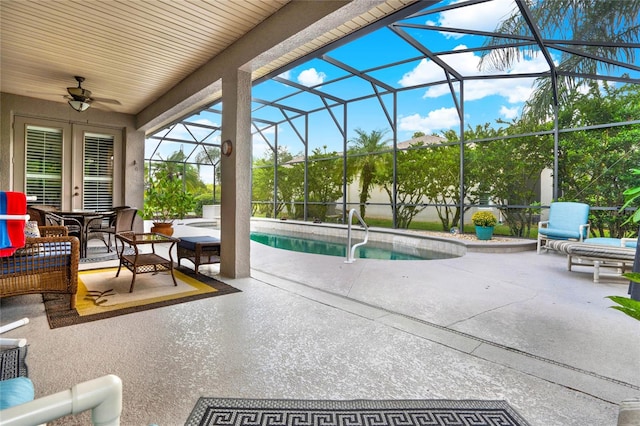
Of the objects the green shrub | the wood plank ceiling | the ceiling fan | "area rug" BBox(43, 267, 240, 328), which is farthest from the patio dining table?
the green shrub

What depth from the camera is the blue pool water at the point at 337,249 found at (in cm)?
727

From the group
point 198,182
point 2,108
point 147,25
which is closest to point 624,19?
point 147,25

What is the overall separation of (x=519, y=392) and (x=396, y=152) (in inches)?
339

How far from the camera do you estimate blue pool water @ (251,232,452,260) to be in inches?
286

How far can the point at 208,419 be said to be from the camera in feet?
5.03

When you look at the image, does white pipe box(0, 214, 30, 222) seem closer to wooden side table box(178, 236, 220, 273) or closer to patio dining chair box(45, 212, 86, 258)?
wooden side table box(178, 236, 220, 273)

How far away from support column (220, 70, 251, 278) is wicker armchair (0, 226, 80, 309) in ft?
5.47

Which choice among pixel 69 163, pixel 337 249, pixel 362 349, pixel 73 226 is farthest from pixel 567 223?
pixel 69 163

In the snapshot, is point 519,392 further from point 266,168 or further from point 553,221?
point 266,168

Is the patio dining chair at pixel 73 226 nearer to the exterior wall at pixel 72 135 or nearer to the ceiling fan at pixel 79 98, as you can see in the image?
the ceiling fan at pixel 79 98

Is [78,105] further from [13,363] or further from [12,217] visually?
[13,363]

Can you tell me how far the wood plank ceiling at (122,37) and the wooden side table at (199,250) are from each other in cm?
255

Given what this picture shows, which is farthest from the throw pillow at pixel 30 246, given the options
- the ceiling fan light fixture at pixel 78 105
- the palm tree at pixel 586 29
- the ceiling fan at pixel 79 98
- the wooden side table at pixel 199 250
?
the palm tree at pixel 586 29

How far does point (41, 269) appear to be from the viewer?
2.88m
